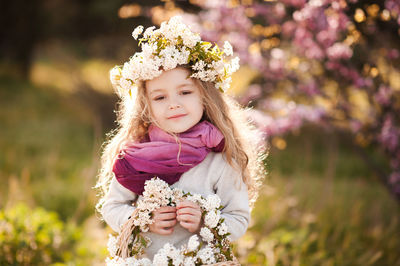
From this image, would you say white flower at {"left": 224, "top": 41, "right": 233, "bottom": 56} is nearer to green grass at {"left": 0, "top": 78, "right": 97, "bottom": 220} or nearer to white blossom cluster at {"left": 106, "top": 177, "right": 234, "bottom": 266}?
white blossom cluster at {"left": 106, "top": 177, "right": 234, "bottom": 266}

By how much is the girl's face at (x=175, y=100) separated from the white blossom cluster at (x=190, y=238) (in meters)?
0.32

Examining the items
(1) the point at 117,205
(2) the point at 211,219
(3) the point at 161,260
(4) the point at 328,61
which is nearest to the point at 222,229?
(2) the point at 211,219

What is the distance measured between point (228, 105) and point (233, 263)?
89cm

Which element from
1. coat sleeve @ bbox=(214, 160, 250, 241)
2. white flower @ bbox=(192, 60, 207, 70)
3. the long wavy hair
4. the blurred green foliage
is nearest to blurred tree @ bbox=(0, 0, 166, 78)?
the blurred green foliage

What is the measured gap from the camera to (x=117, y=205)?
2.17m

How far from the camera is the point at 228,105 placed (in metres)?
2.36

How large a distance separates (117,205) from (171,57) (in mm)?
819

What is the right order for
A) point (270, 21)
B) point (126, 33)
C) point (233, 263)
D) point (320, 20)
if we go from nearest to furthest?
point (233, 263), point (320, 20), point (270, 21), point (126, 33)

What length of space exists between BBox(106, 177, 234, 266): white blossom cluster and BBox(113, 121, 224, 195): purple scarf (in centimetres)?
10

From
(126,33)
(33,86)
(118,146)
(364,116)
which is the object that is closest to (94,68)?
(33,86)

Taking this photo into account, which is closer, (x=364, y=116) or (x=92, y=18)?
(x=364, y=116)

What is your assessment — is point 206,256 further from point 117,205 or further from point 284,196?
point 284,196

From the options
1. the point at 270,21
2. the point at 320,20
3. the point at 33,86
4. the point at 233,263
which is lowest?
the point at 233,263

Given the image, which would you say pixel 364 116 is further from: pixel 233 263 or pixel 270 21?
pixel 233 263
